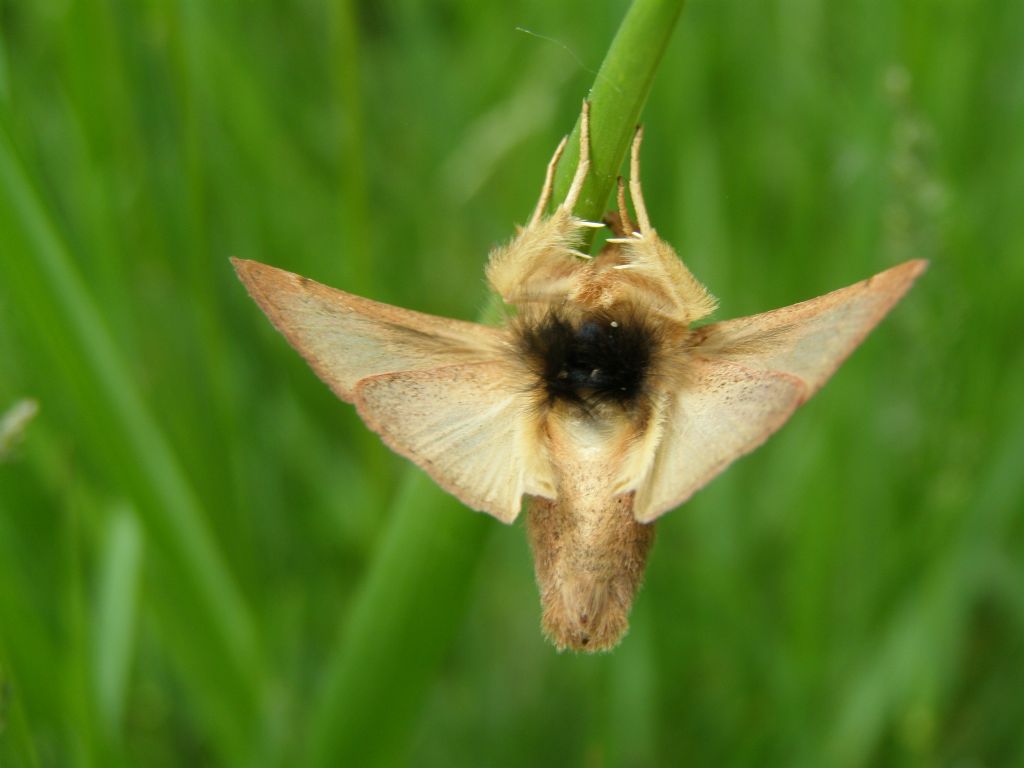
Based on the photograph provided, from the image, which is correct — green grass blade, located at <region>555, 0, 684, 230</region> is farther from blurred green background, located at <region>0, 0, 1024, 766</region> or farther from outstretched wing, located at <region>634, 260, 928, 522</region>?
blurred green background, located at <region>0, 0, 1024, 766</region>

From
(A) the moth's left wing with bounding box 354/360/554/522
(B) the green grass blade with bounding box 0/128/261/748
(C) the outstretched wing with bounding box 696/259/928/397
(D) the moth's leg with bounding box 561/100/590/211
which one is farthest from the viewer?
(B) the green grass blade with bounding box 0/128/261/748

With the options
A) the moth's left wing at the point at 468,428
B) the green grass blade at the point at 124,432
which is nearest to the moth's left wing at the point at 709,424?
the moth's left wing at the point at 468,428

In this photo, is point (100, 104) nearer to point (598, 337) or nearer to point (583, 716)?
point (598, 337)

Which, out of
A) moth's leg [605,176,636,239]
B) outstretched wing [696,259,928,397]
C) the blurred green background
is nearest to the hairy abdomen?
the blurred green background

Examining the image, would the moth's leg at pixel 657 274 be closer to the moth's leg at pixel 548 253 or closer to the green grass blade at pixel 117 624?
the moth's leg at pixel 548 253

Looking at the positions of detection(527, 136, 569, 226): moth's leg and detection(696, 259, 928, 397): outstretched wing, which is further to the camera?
detection(527, 136, 569, 226): moth's leg

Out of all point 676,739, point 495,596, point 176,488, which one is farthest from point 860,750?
point 176,488
